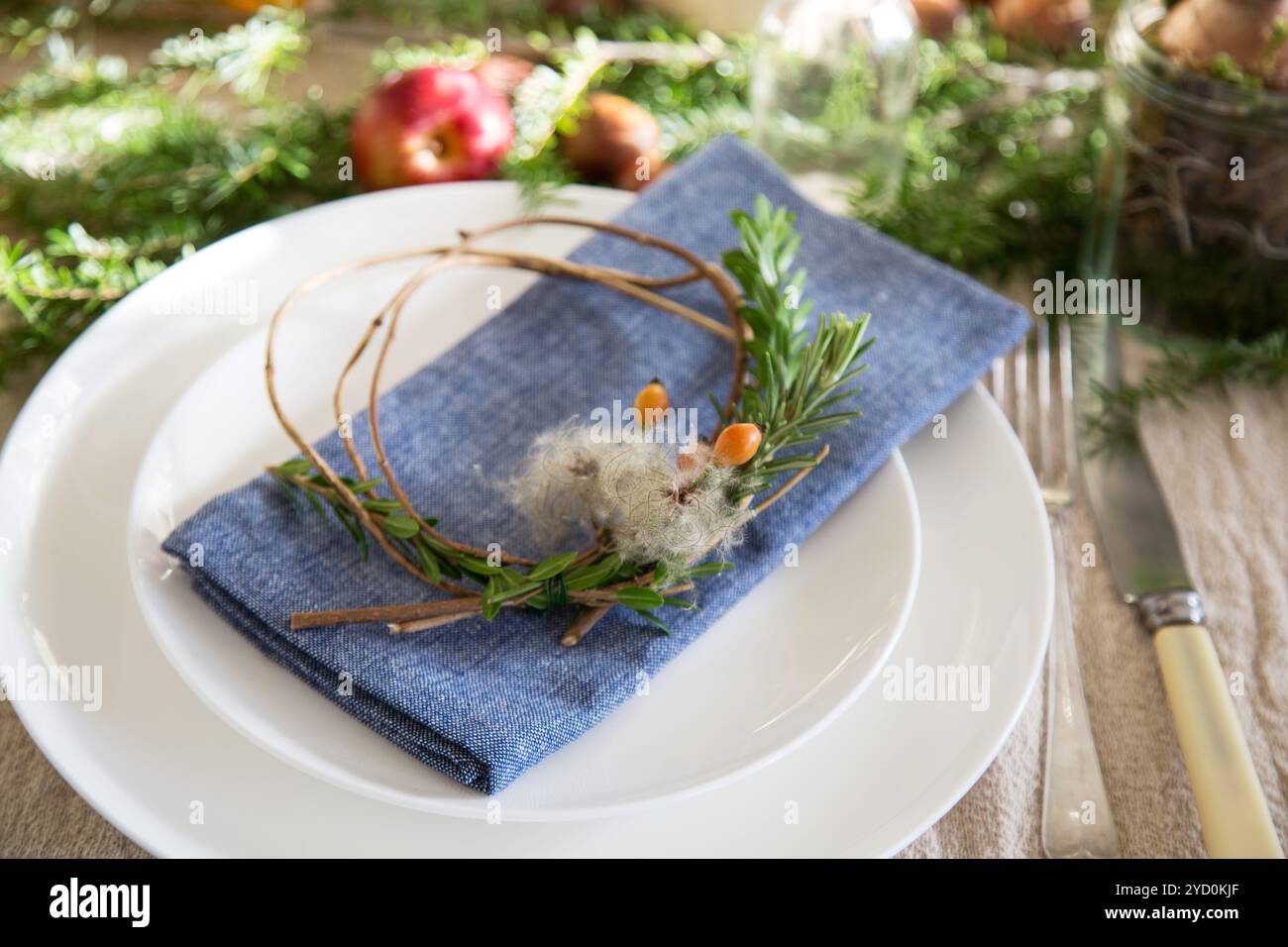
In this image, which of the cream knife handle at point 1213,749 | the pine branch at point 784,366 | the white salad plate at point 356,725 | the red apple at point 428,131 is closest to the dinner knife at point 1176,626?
the cream knife handle at point 1213,749

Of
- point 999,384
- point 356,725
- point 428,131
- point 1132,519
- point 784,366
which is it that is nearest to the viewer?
point 356,725

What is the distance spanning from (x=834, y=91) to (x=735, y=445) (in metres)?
0.65

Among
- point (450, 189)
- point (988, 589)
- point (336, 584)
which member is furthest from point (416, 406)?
point (988, 589)

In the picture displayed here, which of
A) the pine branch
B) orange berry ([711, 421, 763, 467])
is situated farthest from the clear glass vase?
orange berry ([711, 421, 763, 467])

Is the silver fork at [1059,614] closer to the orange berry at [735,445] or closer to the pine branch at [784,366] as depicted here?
the pine branch at [784,366]

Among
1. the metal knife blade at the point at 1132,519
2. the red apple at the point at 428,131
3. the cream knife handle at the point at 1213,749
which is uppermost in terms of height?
the red apple at the point at 428,131

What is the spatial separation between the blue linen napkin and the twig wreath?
0.6 inches

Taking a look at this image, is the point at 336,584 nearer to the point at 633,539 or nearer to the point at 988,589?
the point at 633,539

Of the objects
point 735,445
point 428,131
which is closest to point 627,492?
point 735,445

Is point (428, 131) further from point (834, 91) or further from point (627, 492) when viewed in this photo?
point (627, 492)

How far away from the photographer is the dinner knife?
63 centimetres

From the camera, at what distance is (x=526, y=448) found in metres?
0.77

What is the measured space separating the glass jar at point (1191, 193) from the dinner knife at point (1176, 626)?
0.08m

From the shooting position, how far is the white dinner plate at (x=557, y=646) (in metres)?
0.59
